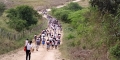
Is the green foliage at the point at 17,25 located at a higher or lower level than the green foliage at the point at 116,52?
higher

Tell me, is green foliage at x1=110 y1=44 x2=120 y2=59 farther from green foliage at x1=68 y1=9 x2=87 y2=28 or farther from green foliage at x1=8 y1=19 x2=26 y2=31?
green foliage at x1=8 y1=19 x2=26 y2=31

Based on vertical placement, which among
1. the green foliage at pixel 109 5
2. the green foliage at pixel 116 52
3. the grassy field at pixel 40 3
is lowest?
the green foliage at pixel 116 52

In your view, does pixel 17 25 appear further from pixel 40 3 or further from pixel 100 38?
pixel 40 3

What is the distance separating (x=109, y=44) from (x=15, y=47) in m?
10.9

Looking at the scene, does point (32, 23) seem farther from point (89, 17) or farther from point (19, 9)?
point (89, 17)

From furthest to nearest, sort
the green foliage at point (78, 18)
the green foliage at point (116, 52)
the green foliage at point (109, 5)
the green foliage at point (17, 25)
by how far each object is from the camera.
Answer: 1. the green foliage at point (78, 18)
2. the green foliage at point (17, 25)
3. the green foliage at point (109, 5)
4. the green foliage at point (116, 52)

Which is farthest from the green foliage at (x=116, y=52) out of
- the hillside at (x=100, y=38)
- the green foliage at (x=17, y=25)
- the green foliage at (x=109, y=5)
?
the green foliage at (x=17, y=25)

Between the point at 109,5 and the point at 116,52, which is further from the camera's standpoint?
the point at 109,5

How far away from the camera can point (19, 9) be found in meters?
40.0

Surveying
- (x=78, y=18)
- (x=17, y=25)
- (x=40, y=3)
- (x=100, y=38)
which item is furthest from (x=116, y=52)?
(x=40, y=3)

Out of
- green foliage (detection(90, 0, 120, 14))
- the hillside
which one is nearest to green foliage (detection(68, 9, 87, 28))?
the hillside

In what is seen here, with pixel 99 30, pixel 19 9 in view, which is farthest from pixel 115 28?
pixel 19 9

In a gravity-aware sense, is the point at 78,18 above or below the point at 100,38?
above

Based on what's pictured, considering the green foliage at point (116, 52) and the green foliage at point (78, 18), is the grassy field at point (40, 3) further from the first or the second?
the green foliage at point (116, 52)
